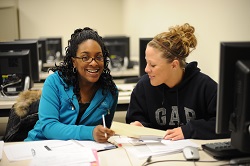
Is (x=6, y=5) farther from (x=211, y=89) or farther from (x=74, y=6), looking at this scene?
(x=211, y=89)

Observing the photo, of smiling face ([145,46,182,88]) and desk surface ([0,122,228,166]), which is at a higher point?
smiling face ([145,46,182,88])

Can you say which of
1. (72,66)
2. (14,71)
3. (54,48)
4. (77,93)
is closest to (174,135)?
(77,93)

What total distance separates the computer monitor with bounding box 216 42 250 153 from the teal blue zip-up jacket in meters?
0.69

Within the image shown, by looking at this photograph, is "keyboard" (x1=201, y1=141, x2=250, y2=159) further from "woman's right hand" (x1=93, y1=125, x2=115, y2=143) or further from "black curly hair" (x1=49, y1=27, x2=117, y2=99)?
"black curly hair" (x1=49, y1=27, x2=117, y2=99)

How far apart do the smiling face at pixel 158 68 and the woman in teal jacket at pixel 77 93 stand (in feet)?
0.84

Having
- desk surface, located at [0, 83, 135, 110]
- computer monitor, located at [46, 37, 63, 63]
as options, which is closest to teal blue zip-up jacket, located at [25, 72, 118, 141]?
desk surface, located at [0, 83, 135, 110]

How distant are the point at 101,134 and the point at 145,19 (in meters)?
3.95

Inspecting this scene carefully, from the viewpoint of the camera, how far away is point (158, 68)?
1843 millimetres

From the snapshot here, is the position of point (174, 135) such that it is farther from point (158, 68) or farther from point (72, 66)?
point (72, 66)

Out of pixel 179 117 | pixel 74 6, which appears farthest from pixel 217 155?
pixel 74 6

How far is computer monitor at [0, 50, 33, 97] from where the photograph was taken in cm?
293

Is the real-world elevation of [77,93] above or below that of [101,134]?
above

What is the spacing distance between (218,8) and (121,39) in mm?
2155

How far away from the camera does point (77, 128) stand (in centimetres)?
165
